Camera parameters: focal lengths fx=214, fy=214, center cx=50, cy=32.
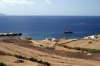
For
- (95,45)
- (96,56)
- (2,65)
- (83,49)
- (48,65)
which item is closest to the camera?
(2,65)

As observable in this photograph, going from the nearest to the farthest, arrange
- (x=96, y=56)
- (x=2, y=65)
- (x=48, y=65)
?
1. (x=2, y=65)
2. (x=48, y=65)
3. (x=96, y=56)

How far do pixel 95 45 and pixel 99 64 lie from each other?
41.6 ft

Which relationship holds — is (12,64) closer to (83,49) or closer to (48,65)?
(48,65)

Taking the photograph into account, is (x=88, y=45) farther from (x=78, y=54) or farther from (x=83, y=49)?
(x=78, y=54)

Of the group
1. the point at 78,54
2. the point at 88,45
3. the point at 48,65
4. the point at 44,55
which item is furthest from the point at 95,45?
the point at 48,65

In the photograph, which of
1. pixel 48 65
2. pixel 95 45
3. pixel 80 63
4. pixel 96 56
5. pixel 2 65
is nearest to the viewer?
pixel 2 65

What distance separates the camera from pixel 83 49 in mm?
33906

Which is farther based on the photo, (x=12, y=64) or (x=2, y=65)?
(x=12, y=64)

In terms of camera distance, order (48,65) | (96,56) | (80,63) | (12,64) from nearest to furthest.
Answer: (12,64)
(48,65)
(80,63)
(96,56)

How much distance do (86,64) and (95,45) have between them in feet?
43.1

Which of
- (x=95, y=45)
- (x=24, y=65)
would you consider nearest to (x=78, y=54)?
(x=95, y=45)

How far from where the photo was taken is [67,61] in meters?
25.4

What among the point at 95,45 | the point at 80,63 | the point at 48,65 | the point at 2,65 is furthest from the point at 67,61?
the point at 95,45

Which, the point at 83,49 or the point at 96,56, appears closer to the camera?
the point at 96,56
